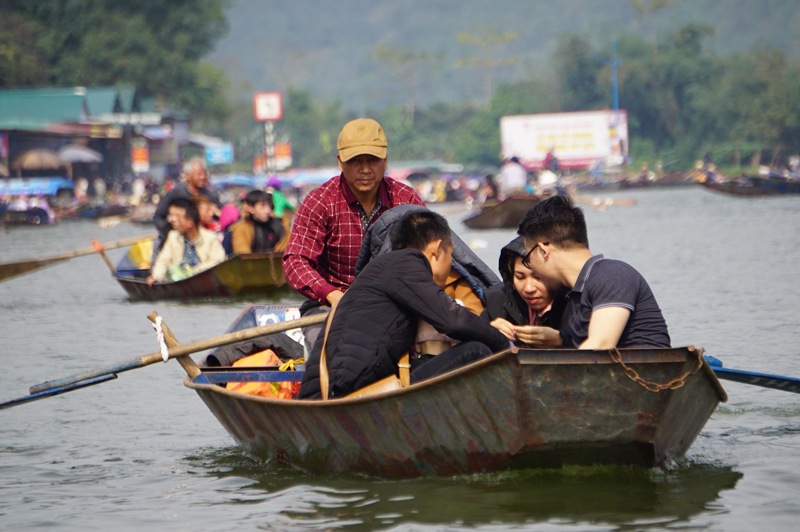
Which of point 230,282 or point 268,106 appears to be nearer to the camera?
point 230,282

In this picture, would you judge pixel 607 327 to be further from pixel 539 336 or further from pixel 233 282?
pixel 233 282

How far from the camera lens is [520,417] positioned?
179 inches

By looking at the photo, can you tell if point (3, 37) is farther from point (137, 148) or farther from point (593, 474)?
point (593, 474)

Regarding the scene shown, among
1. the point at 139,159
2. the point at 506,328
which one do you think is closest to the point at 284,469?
the point at 506,328

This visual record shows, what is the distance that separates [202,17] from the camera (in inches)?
2457

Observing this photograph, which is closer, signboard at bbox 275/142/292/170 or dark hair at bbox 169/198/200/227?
dark hair at bbox 169/198/200/227

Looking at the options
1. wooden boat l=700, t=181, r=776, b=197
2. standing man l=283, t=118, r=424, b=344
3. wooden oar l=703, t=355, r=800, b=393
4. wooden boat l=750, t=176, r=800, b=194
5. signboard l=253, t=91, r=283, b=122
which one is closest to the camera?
wooden oar l=703, t=355, r=800, b=393

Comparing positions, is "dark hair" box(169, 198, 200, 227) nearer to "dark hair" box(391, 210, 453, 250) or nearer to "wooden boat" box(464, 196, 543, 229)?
"dark hair" box(391, 210, 453, 250)

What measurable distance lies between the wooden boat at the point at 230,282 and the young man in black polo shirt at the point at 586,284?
649cm

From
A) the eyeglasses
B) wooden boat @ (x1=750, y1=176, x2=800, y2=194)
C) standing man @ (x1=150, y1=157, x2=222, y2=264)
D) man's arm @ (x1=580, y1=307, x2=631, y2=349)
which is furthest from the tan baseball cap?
wooden boat @ (x1=750, y1=176, x2=800, y2=194)

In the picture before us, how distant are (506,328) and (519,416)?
0.53m

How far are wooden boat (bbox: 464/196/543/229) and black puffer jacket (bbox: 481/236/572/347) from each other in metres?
16.2

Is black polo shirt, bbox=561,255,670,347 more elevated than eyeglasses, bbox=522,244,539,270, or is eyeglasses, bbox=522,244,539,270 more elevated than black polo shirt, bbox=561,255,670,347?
eyeglasses, bbox=522,244,539,270

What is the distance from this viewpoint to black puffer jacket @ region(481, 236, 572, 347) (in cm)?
508
